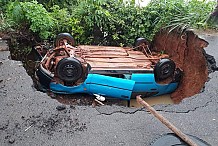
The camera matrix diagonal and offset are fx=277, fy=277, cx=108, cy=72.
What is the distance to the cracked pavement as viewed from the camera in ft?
10.6

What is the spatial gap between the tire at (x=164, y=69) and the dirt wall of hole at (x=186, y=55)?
53cm

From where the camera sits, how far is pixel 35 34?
6.69m

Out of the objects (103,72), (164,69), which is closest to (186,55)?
(164,69)

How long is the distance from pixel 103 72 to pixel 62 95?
104 cm

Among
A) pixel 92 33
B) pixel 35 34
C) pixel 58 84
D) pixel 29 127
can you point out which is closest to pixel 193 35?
pixel 92 33

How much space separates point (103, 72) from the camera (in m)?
6.02

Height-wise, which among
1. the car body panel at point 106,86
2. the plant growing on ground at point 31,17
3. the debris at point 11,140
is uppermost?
the plant growing on ground at point 31,17

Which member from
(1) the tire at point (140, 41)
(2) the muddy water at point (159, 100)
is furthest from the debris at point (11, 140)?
(1) the tire at point (140, 41)

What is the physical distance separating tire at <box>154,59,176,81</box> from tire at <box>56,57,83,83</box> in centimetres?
174

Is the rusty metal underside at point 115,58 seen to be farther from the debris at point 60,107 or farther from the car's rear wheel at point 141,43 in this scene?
Answer: the debris at point 60,107

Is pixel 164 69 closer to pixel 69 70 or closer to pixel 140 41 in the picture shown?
pixel 140 41

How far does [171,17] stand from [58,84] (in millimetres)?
3434

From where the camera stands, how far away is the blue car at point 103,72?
5844 mm

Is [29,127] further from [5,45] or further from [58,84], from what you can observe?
[5,45]
